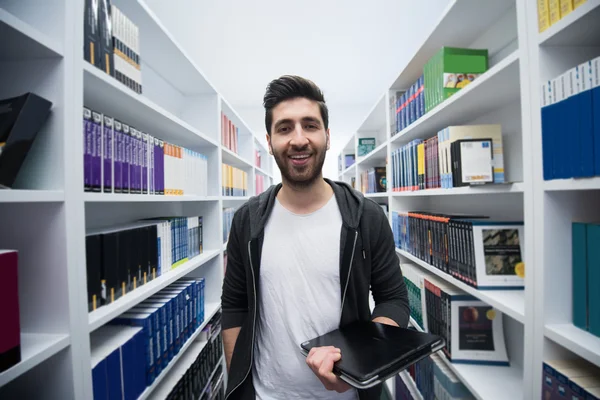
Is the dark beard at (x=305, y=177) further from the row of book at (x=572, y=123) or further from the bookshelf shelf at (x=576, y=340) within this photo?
the bookshelf shelf at (x=576, y=340)

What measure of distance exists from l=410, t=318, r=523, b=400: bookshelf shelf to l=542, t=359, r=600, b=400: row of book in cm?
30

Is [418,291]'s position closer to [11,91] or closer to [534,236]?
[534,236]

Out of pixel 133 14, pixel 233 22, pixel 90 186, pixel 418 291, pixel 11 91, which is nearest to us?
pixel 11 91

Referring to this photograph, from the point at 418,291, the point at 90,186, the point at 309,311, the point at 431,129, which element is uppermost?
the point at 431,129

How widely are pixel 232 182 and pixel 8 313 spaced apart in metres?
2.18

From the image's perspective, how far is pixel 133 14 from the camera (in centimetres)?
122

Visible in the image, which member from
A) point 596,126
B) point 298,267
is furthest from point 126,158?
point 596,126

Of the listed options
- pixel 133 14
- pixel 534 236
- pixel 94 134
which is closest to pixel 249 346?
pixel 94 134

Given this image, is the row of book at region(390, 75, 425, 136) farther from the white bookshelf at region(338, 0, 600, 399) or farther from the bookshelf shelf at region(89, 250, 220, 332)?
the bookshelf shelf at region(89, 250, 220, 332)

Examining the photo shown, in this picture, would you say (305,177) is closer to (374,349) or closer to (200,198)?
(374,349)

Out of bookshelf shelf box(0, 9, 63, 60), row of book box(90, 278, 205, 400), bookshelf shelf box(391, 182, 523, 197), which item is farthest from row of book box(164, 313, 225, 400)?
bookshelf shelf box(391, 182, 523, 197)

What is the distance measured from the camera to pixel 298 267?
3.55 feet

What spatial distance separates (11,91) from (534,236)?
5.18ft

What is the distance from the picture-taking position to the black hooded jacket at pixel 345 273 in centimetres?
107
